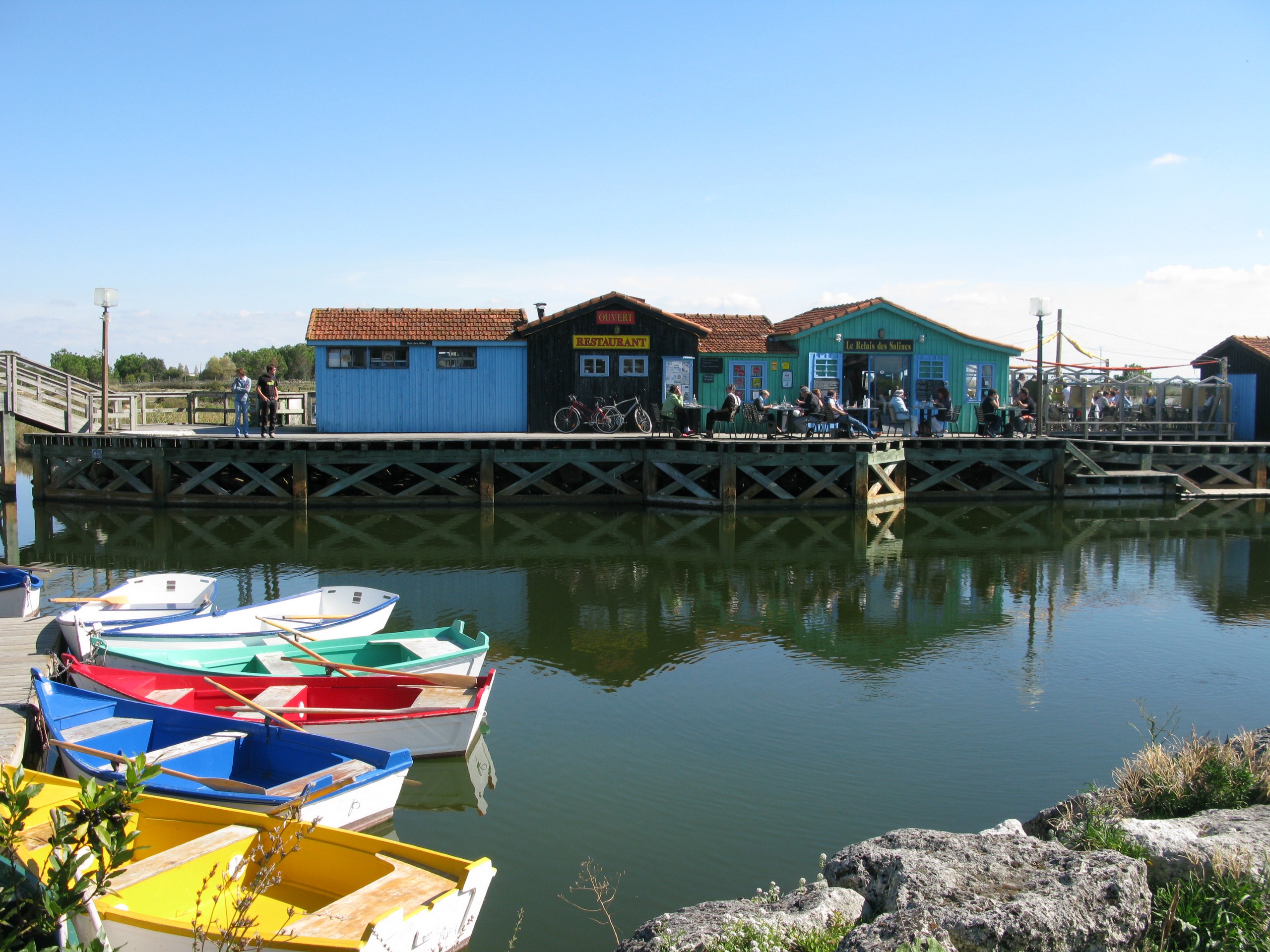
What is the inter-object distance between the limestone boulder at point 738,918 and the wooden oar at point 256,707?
11.6ft

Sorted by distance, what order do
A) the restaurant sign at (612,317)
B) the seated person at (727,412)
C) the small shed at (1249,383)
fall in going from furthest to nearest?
1. the small shed at (1249,383)
2. the restaurant sign at (612,317)
3. the seated person at (727,412)

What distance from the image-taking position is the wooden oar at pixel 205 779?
655 cm

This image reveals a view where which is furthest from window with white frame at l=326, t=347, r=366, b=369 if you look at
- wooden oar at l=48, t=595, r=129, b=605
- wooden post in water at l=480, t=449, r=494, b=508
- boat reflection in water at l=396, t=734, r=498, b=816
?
boat reflection in water at l=396, t=734, r=498, b=816

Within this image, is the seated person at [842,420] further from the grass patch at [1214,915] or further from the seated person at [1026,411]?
the grass patch at [1214,915]

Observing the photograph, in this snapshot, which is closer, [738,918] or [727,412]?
[738,918]

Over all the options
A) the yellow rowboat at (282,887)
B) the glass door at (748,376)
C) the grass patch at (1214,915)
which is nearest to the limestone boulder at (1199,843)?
the grass patch at (1214,915)

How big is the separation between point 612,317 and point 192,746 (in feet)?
69.7

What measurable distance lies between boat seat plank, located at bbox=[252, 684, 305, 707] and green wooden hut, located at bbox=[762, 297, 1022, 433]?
21.3 m

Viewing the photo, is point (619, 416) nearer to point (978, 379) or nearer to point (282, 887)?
point (978, 379)

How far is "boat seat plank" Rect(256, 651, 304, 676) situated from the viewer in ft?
32.7

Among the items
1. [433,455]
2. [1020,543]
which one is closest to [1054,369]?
[1020,543]

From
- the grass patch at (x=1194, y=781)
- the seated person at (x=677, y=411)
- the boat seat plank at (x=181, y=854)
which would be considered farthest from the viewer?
the seated person at (x=677, y=411)

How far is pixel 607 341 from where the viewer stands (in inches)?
1078

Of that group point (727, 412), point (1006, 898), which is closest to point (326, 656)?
point (1006, 898)
